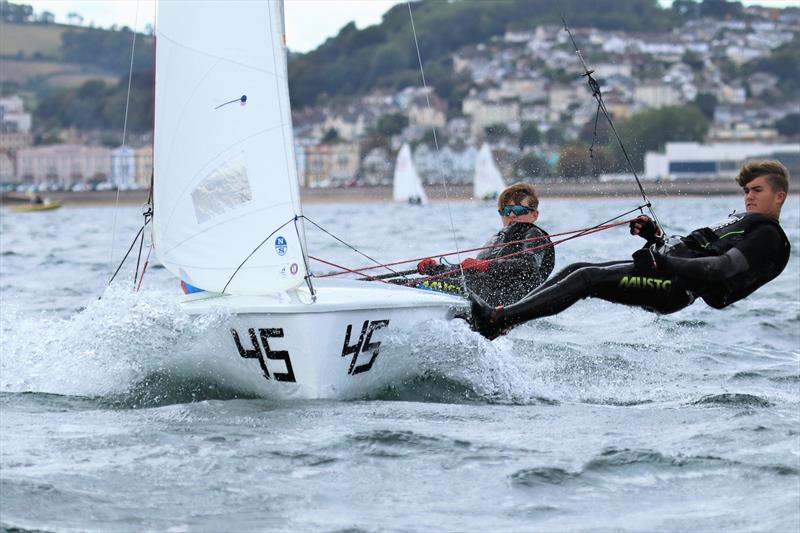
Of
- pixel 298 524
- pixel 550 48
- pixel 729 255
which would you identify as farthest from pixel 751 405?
pixel 550 48

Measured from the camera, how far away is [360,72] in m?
100

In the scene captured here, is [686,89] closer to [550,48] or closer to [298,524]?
[550,48]

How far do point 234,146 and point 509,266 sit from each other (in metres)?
1.27

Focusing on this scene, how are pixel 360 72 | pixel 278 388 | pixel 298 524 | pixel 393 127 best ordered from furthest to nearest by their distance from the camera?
pixel 360 72 < pixel 393 127 < pixel 278 388 < pixel 298 524

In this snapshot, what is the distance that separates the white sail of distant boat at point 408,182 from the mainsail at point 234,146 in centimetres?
4161

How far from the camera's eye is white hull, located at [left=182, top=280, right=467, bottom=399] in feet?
15.5

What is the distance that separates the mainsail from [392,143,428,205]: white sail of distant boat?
4161 centimetres

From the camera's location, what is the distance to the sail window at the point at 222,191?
5.09 m

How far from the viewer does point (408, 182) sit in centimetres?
4784

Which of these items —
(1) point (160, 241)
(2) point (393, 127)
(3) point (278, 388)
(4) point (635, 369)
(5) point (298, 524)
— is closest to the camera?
(5) point (298, 524)

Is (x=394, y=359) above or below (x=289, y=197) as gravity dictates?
below

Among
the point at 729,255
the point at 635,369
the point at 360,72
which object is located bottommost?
the point at 635,369

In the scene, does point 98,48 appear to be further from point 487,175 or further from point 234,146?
point 234,146

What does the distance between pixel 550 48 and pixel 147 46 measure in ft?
102
